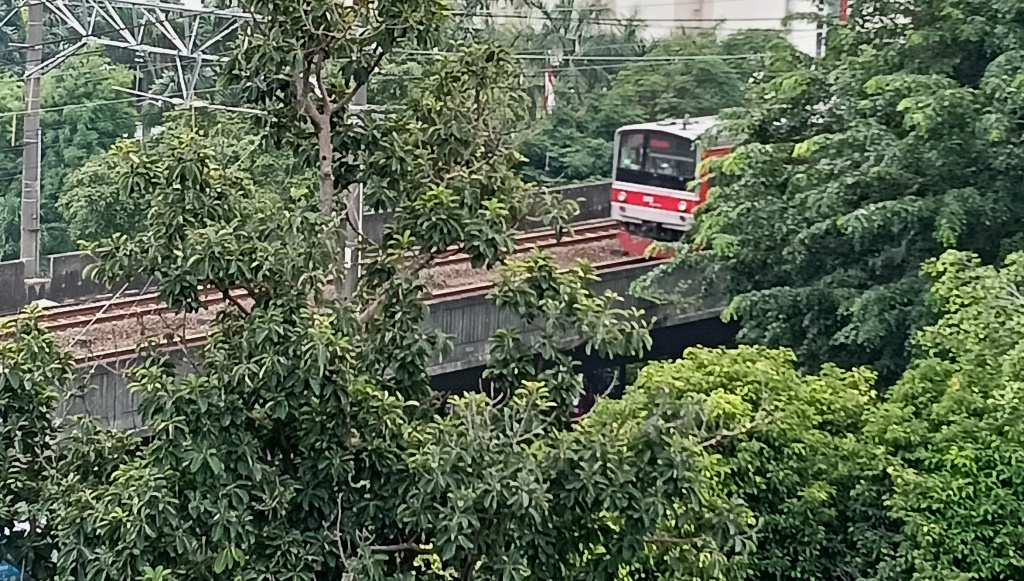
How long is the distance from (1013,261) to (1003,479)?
6.49 ft

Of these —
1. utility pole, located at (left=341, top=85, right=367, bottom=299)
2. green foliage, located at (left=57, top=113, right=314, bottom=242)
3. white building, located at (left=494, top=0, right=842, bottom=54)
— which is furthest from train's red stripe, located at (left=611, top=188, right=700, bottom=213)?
utility pole, located at (left=341, top=85, right=367, bottom=299)

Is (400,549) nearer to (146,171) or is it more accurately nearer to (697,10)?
(146,171)

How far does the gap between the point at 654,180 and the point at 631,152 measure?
0.63 m

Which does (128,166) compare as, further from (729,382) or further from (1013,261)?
(1013,261)

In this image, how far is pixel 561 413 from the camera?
16.4ft

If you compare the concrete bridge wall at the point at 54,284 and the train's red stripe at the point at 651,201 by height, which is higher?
the train's red stripe at the point at 651,201

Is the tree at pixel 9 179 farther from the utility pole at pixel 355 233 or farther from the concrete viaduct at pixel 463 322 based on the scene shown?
the utility pole at pixel 355 233

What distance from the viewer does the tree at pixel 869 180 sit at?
30.2 feet

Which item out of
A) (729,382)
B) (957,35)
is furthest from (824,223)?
(729,382)

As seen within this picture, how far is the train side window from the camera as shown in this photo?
1775 centimetres

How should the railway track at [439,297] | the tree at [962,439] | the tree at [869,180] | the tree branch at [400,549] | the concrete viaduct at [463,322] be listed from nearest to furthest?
the tree branch at [400,549] < the tree at [962,439] < the railway track at [439,297] < the tree at [869,180] < the concrete viaduct at [463,322]

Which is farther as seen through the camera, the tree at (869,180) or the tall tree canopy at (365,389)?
the tree at (869,180)

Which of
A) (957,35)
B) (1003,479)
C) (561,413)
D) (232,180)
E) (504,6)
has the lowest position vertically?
(1003,479)

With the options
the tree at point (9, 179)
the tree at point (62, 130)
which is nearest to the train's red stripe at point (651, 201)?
the tree at point (62, 130)
